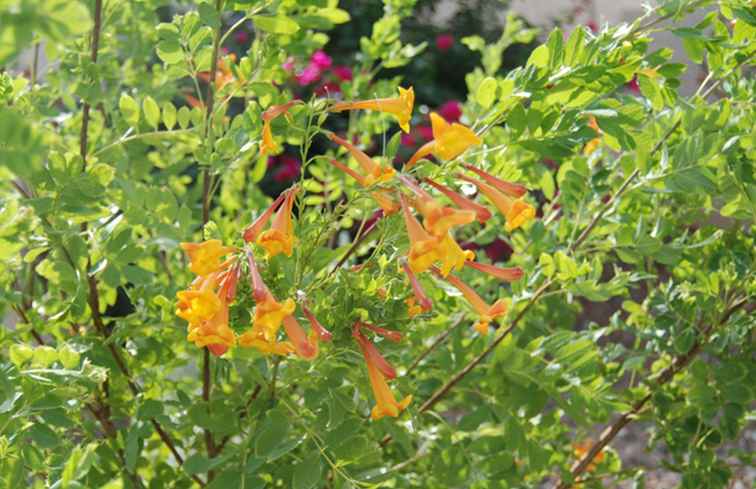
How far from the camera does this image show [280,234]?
95 centimetres

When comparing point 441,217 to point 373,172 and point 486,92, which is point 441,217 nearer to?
point 373,172

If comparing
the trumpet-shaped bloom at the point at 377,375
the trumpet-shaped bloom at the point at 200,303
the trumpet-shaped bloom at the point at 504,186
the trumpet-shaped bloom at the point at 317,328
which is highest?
the trumpet-shaped bloom at the point at 504,186

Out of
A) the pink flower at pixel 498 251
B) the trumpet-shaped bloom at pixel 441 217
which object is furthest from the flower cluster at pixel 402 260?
the pink flower at pixel 498 251

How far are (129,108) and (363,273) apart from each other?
46 centimetres

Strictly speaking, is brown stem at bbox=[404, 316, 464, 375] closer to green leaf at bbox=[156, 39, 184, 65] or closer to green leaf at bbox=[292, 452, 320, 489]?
green leaf at bbox=[292, 452, 320, 489]

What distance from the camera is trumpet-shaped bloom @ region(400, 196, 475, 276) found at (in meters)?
A: 0.91

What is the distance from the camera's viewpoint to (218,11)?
3.92 ft

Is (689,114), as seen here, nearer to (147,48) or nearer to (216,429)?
(216,429)

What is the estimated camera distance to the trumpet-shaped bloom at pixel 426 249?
0.91 m

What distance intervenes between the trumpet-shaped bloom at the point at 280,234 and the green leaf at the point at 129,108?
417 mm

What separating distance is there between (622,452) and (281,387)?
8.74 ft

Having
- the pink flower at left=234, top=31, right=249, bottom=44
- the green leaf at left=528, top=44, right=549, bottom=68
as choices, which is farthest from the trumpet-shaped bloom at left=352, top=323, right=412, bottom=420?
the pink flower at left=234, top=31, right=249, bottom=44

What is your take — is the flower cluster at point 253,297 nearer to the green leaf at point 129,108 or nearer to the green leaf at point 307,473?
the green leaf at point 307,473

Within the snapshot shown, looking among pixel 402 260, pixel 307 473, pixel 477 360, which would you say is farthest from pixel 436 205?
pixel 477 360
